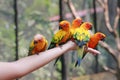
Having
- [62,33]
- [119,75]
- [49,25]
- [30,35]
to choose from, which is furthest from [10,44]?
[62,33]

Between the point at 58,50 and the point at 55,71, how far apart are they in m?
1.93

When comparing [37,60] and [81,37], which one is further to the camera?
[81,37]

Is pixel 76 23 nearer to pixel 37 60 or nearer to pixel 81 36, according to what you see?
pixel 81 36

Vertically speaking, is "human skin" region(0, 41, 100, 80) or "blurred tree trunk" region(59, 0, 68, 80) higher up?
"human skin" region(0, 41, 100, 80)

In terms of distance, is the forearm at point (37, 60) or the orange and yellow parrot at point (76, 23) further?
the orange and yellow parrot at point (76, 23)

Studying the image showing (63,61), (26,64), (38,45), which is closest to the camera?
(26,64)

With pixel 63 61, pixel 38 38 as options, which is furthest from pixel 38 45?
pixel 63 61

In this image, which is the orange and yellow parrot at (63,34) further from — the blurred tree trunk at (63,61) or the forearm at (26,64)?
the blurred tree trunk at (63,61)

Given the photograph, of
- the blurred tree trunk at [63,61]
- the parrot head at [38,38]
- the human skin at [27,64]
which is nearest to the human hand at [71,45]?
the human skin at [27,64]

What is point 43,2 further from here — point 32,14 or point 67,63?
point 67,63

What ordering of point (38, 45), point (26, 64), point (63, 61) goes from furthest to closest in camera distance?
point (63, 61) → point (38, 45) → point (26, 64)

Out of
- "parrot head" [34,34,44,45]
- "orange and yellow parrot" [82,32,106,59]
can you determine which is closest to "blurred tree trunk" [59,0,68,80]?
"orange and yellow parrot" [82,32,106,59]

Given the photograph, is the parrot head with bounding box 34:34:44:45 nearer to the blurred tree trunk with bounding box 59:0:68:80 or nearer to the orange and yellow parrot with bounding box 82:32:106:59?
→ the orange and yellow parrot with bounding box 82:32:106:59

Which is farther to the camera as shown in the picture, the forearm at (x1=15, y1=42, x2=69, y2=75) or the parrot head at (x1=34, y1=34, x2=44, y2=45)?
the parrot head at (x1=34, y1=34, x2=44, y2=45)
